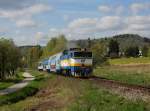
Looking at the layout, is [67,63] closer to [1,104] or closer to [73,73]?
[73,73]

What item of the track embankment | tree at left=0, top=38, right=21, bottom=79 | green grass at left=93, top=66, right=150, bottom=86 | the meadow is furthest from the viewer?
tree at left=0, top=38, right=21, bottom=79

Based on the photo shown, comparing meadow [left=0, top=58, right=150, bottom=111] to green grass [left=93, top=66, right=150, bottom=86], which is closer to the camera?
meadow [left=0, top=58, right=150, bottom=111]

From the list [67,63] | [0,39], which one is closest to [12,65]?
[0,39]

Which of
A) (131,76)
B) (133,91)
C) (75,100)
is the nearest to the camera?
(75,100)

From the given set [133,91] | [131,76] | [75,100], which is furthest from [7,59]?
[75,100]

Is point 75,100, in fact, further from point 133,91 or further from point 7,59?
point 7,59

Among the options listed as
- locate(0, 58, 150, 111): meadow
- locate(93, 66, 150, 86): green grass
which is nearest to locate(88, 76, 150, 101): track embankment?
locate(0, 58, 150, 111): meadow

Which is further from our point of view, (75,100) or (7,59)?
(7,59)

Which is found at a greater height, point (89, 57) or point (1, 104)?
point (89, 57)

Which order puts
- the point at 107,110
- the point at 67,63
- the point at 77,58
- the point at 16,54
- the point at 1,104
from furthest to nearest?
the point at 16,54 < the point at 67,63 < the point at 77,58 < the point at 1,104 < the point at 107,110

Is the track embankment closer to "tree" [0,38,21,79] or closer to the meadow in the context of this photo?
the meadow

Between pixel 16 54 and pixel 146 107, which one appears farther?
pixel 16 54

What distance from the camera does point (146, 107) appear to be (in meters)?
15.9

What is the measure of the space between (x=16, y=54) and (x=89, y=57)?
131ft
